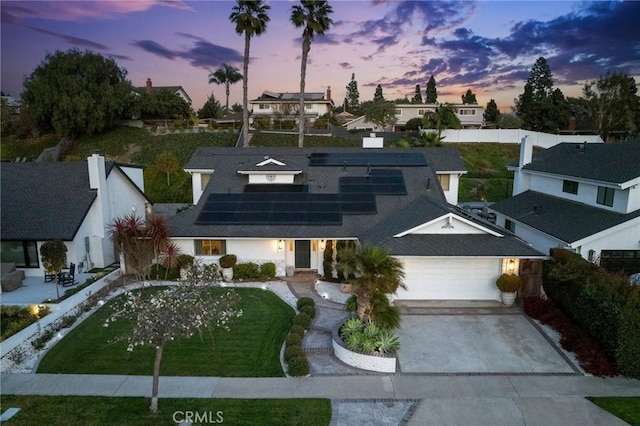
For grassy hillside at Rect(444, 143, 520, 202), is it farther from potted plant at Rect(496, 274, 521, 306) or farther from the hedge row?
the hedge row

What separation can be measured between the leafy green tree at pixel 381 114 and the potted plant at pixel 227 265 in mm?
42181

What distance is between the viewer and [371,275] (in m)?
12.6

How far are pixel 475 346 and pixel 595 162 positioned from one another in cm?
1463

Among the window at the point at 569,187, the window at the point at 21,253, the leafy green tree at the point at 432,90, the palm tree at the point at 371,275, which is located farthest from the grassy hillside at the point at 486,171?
the leafy green tree at the point at 432,90

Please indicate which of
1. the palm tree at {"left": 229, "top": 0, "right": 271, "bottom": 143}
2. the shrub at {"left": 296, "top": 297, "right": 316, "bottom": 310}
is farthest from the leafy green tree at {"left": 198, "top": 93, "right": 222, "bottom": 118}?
the shrub at {"left": 296, "top": 297, "right": 316, "bottom": 310}

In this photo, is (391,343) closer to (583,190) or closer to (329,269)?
(329,269)

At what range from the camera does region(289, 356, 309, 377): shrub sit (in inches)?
456

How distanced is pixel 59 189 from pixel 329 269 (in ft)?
50.1

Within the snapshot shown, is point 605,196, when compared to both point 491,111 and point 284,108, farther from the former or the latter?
point 491,111

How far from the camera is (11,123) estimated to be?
49.4 m

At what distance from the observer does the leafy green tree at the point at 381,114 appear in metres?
56.5

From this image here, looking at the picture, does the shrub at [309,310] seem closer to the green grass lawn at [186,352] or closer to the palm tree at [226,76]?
the green grass lawn at [186,352]

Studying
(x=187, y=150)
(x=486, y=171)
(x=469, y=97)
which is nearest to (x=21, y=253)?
(x=187, y=150)

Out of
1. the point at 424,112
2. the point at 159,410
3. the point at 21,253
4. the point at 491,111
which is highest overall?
the point at 491,111
